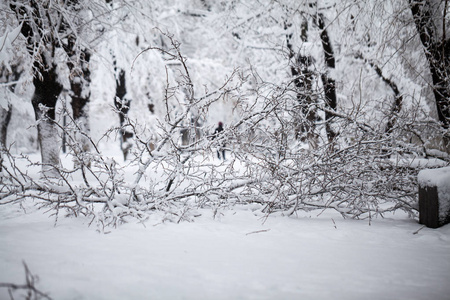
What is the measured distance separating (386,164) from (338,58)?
6.27 m

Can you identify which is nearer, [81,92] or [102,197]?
[102,197]

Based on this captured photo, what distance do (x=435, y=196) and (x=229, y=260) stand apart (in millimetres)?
2646

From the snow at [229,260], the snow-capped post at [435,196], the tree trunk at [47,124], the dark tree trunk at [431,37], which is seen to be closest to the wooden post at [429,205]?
the snow-capped post at [435,196]

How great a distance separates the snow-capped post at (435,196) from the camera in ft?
11.9

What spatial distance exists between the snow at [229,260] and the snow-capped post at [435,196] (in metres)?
0.13

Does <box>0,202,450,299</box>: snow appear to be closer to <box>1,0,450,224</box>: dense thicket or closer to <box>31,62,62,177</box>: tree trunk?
<box>1,0,450,224</box>: dense thicket

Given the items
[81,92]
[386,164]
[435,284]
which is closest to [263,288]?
[435,284]

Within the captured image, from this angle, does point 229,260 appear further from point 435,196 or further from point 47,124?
point 47,124

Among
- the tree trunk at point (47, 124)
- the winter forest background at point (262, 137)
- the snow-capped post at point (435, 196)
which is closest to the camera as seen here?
the snow-capped post at point (435, 196)

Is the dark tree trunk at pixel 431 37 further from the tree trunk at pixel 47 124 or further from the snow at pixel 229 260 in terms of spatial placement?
the tree trunk at pixel 47 124

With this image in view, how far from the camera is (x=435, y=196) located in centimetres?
362

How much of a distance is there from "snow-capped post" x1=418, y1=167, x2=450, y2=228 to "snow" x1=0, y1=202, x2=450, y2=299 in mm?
129

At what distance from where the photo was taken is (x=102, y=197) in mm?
3906

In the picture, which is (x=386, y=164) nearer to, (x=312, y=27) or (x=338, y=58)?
(x=312, y=27)
